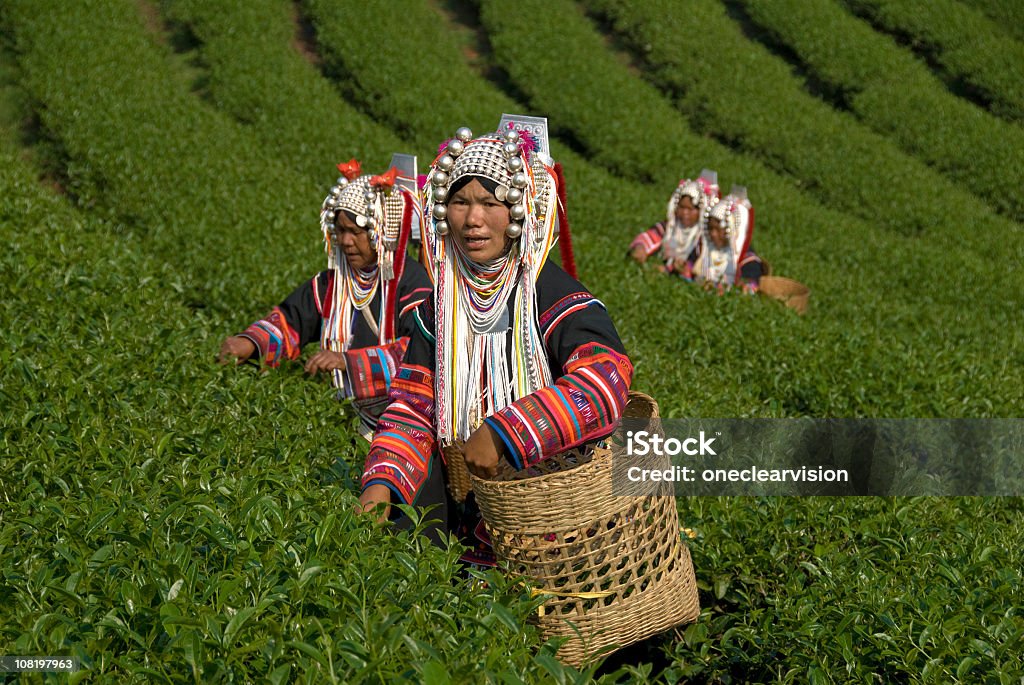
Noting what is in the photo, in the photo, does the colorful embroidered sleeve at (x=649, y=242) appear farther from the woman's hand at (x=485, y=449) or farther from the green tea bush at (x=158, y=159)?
the woman's hand at (x=485, y=449)

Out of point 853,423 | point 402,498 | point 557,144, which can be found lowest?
point 557,144

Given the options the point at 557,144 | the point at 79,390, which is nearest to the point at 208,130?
the point at 557,144

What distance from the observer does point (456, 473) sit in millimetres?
3008

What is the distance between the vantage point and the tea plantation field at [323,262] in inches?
82.9

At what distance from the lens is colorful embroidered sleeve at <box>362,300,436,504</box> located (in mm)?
2803

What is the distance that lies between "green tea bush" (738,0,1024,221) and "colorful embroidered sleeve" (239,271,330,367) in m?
14.2

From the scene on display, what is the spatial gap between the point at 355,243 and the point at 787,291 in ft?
18.7

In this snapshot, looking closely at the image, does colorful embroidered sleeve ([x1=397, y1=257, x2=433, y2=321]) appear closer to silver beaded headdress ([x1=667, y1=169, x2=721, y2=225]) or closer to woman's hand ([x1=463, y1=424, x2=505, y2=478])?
woman's hand ([x1=463, y1=424, x2=505, y2=478])

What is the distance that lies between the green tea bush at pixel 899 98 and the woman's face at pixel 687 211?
8.88 m

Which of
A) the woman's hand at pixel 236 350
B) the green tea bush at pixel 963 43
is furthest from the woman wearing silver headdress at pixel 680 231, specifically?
the green tea bush at pixel 963 43

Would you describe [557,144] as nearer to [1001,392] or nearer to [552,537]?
[1001,392]

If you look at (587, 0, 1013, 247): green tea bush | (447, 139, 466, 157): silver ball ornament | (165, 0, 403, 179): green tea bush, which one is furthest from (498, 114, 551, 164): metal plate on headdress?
(587, 0, 1013, 247): green tea bush

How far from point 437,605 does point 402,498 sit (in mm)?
691

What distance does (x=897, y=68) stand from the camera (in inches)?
740
